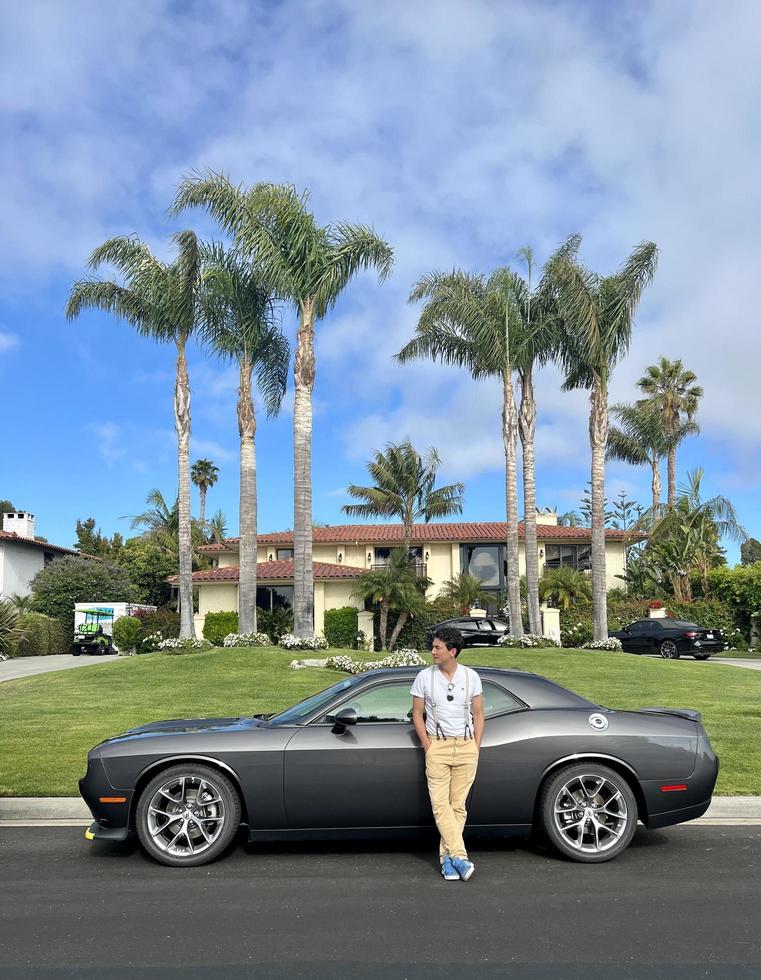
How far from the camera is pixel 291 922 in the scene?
4.87 metres

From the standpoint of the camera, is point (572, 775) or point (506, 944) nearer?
point (506, 944)

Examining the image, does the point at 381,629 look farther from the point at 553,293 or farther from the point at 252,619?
the point at 553,293

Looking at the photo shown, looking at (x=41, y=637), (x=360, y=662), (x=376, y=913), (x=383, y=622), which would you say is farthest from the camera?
(x=41, y=637)

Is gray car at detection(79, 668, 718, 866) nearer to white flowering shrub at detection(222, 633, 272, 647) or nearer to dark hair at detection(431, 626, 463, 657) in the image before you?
dark hair at detection(431, 626, 463, 657)

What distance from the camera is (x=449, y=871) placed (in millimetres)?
5617

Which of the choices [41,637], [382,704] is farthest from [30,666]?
[382,704]

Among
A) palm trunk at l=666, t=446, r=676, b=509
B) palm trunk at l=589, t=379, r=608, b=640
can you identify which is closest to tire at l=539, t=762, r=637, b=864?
palm trunk at l=589, t=379, r=608, b=640

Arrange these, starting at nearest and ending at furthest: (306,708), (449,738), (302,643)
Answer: (449,738), (306,708), (302,643)

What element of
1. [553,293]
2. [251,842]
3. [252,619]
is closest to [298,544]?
[252,619]

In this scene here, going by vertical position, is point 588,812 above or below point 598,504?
below

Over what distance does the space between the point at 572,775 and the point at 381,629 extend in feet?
101

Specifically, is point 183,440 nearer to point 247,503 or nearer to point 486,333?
point 247,503

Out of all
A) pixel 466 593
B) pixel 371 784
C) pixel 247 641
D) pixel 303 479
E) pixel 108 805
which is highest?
pixel 303 479

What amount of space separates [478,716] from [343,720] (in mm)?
932
